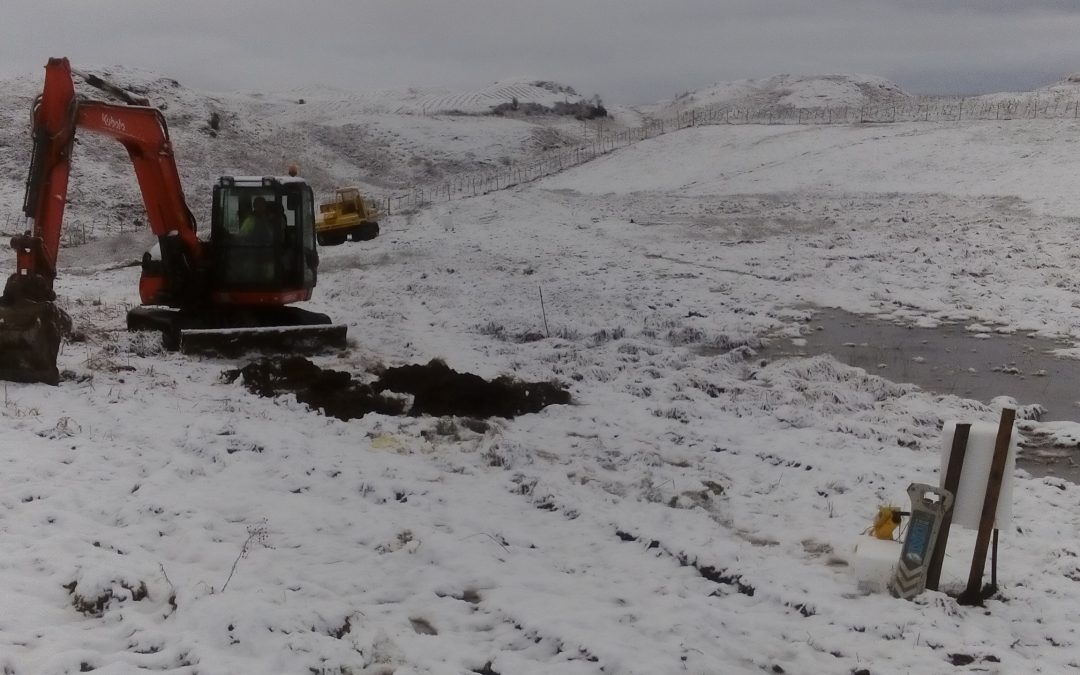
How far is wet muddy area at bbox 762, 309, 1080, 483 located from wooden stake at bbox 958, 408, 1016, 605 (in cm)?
375

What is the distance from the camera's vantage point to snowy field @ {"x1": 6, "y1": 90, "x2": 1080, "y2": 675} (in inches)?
211

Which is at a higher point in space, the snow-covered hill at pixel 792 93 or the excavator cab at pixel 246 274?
the snow-covered hill at pixel 792 93

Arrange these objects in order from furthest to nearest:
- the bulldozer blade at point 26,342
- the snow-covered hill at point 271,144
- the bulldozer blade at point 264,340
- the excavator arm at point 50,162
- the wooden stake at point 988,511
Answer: the snow-covered hill at point 271,144 < the bulldozer blade at point 264,340 < the excavator arm at point 50,162 < the bulldozer blade at point 26,342 < the wooden stake at point 988,511

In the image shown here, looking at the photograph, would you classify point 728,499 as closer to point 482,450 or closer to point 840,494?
point 840,494

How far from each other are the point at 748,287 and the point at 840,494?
11502 millimetres

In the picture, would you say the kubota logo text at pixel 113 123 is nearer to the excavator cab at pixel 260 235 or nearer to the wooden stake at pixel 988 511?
the excavator cab at pixel 260 235

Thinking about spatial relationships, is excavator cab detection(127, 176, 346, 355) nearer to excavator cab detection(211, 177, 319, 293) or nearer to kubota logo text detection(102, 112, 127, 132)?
excavator cab detection(211, 177, 319, 293)

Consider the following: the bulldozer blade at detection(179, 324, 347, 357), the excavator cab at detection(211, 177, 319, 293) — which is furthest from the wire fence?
the bulldozer blade at detection(179, 324, 347, 357)

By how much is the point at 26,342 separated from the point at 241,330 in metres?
3.31

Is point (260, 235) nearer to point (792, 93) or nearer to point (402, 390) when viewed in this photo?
point (402, 390)

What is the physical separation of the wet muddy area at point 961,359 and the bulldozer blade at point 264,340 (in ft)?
24.7

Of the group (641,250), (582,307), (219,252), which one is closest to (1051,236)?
(641,250)

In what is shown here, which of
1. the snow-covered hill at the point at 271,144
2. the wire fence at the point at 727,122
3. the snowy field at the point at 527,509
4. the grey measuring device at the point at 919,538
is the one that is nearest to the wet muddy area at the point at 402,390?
the snowy field at the point at 527,509

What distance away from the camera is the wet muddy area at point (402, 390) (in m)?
10.5
